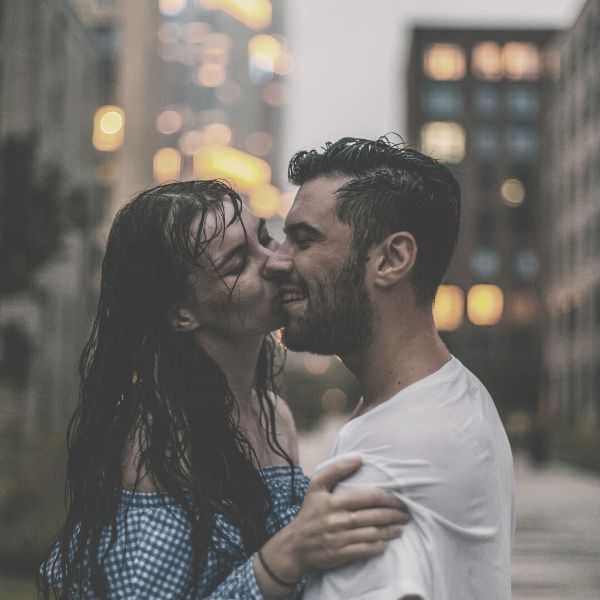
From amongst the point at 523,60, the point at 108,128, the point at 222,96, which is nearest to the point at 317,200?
the point at 108,128

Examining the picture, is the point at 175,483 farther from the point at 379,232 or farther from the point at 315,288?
the point at 379,232

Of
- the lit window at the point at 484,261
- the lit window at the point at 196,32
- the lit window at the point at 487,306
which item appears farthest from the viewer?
the lit window at the point at 196,32

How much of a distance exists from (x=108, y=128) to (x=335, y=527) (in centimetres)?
4897

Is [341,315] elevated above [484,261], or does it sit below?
above

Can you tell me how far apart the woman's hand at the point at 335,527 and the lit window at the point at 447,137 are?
94232 millimetres

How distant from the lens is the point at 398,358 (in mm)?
2746

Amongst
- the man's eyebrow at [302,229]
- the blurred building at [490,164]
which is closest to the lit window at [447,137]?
the blurred building at [490,164]

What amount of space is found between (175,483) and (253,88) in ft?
621

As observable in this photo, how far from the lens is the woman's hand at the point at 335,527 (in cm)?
235

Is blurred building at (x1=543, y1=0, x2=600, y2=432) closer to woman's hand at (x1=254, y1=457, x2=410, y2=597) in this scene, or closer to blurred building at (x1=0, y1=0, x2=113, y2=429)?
blurred building at (x1=0, y1=0, x2=113, y2=429)

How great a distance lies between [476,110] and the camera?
316 ft

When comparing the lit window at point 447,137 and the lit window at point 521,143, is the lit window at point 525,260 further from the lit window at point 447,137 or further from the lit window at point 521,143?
the lit window at point 447,137

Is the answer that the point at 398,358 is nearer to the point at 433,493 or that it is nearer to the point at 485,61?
the point at 433,493

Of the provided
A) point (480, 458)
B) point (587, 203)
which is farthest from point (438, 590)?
point (587, 203)
